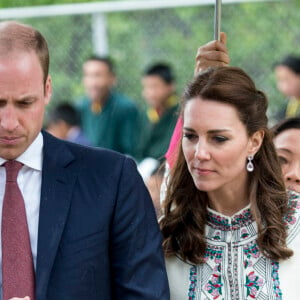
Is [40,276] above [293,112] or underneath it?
underneath

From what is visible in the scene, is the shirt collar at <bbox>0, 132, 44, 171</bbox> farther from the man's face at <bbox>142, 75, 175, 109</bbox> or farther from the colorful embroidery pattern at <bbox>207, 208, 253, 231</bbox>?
the man's face at <bbox>142, 75, 175, 109</bbox>

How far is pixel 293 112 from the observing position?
6.80 meters

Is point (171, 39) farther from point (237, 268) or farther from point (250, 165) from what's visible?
point (237, 268)

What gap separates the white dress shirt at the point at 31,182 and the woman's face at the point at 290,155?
1176 millimetres

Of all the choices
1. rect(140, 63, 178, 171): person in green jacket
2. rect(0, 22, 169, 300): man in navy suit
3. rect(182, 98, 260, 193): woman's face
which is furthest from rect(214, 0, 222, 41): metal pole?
rect(140, 63, 178, 171): person in green jacket

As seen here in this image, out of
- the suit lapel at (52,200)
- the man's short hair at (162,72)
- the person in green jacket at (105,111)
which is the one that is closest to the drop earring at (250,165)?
the suit lapel at (52,200)

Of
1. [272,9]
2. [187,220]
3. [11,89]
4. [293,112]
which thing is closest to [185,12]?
[272,9]

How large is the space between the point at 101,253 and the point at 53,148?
1.29 feet

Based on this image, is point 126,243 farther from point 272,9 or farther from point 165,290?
point 272,9

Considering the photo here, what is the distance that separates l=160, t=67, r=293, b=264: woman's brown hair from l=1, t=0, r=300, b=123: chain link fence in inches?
145

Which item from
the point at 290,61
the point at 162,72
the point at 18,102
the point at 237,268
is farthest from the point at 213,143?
the point at 162,72

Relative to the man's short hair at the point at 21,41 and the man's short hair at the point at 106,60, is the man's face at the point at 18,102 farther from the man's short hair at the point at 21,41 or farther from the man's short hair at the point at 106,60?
the man's short hair at the point at 106,60

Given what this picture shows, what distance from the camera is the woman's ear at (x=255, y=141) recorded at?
3268 millimetres

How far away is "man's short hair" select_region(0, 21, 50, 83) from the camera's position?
2.86 m
